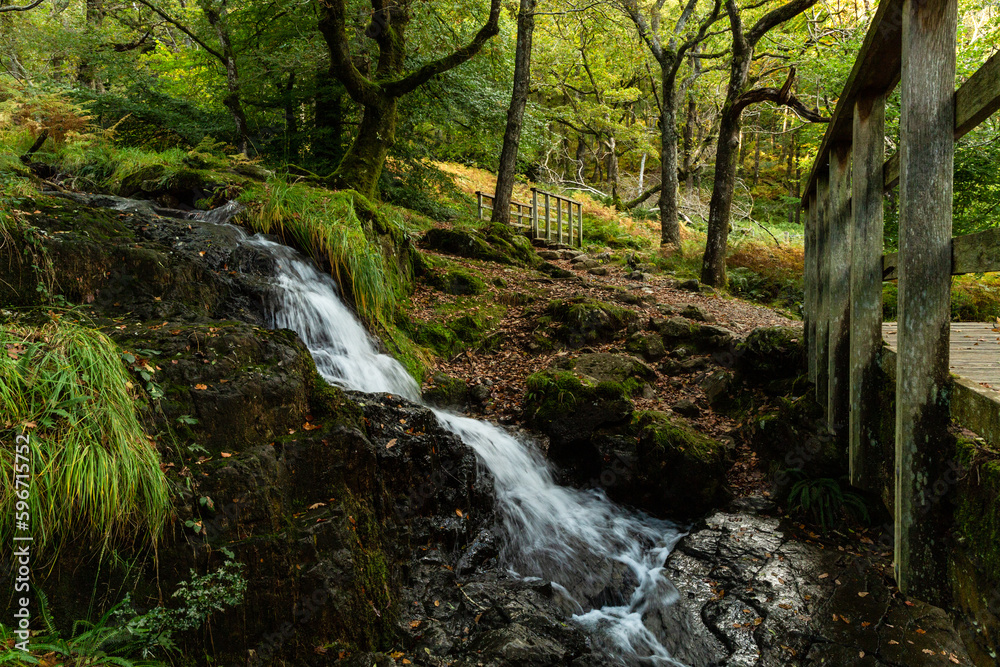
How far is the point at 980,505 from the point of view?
7.41 ft

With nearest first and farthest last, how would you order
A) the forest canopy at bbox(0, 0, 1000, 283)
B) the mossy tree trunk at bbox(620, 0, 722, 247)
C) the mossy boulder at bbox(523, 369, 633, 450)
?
the mossy boulder at bbox(523, 369, 633, 450) < the forest canopy at bbox(0, 0, 1000, 283) < the mossy tree trunk at bbox(620, 0, 722, 247)

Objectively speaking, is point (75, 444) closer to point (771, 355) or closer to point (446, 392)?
point (446, 392)

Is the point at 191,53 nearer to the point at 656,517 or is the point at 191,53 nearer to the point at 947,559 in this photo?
the point at 656,517

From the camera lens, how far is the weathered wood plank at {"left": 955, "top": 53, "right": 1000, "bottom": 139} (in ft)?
6.07

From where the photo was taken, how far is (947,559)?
2414 millimetres

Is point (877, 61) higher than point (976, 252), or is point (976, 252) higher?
point (877, 61)

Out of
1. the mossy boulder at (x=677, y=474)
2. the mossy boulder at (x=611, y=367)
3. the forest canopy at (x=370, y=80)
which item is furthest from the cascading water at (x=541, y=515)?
the forest canopy at (x=370, y=80)

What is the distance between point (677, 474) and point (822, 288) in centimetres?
202

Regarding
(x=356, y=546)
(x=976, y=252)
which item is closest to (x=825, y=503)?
(x=976, y=252)

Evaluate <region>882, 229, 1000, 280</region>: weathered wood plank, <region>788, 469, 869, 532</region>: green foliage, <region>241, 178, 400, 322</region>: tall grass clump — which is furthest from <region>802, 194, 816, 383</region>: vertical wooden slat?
<region>241, 178, 400, 322</region>: tall grass clump

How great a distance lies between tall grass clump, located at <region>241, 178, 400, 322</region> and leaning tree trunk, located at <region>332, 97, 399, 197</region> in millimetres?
2782

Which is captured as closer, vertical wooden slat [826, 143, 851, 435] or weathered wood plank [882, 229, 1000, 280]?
weathered wood plank [882, 229, 1000, 280]

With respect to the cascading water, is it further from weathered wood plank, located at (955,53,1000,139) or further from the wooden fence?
the wooden fence

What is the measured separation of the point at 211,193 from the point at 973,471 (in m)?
7.94
